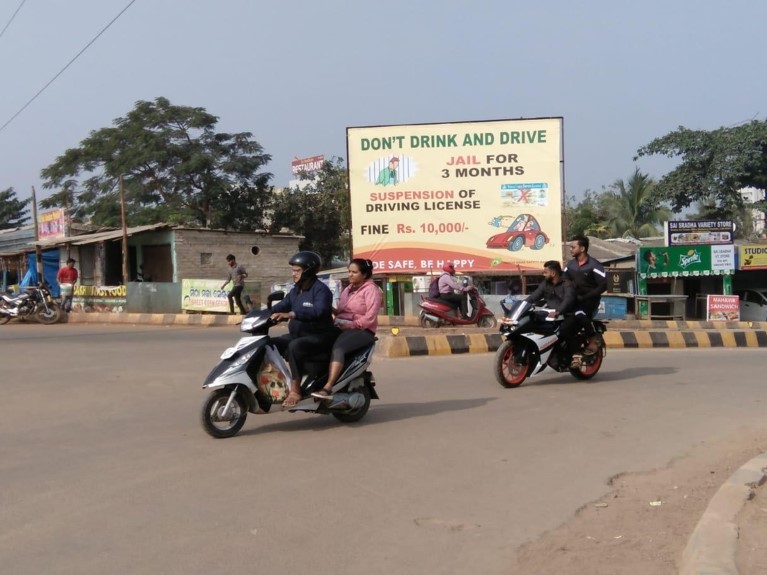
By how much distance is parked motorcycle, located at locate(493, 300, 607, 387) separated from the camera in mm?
9422

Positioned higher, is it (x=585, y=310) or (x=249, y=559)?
(x=585, y=310)

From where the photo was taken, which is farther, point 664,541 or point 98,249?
point 98,249

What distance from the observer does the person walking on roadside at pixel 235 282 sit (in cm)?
2023

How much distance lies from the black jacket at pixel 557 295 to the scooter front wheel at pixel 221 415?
162 inches

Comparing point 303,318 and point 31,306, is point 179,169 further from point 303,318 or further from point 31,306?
point 303,318

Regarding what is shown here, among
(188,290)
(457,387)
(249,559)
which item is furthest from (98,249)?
(249,559)

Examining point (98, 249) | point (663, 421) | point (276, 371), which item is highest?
point (98, 249)

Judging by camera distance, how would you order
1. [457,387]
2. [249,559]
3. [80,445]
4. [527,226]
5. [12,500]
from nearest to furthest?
[249,559] → [12,500] → [80,445] → [457,387] → [527,226]

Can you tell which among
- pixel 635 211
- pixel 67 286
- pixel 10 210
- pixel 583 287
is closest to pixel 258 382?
pixel 583 287

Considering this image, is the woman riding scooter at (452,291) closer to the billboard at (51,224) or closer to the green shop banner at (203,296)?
the green shop banner at (203,296)

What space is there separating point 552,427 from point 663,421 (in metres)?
1.24

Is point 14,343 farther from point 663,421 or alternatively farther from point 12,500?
point 663,421

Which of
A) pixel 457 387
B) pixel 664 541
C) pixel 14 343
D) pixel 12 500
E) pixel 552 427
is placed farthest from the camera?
pixel 14 343

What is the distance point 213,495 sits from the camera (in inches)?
204
